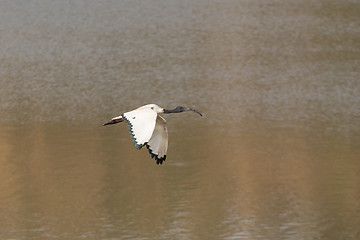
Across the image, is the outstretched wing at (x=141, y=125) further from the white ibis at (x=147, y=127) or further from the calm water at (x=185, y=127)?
the calm water at (x=185, y=127)

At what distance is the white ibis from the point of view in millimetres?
6781

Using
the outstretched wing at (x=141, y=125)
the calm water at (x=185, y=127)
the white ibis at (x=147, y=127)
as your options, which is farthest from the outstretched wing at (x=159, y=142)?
the calm water at (x=185, y=127)

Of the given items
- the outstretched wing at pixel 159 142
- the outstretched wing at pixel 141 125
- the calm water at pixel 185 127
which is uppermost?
the outstretched wing at pixel 141 125

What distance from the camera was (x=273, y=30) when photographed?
3919cm


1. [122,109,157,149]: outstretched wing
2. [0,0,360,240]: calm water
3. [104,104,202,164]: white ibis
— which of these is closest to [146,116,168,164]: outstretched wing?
[104,104,202,164]: white ibis

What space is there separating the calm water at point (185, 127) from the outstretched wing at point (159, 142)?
1099 cm

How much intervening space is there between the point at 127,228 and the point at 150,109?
12.2 metres

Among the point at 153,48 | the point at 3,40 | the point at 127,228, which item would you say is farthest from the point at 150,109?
the point at 3,40

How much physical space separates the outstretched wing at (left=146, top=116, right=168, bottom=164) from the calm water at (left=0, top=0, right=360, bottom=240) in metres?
11.0

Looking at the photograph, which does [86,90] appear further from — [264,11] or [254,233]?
[264,11]

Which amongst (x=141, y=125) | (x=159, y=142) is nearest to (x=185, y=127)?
(x=159, y=142)

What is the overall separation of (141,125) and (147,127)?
8 cm

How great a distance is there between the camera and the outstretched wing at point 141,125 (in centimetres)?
671

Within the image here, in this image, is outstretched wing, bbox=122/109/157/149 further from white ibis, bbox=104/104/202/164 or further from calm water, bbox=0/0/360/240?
calm water, bbox=0/0/360/240
